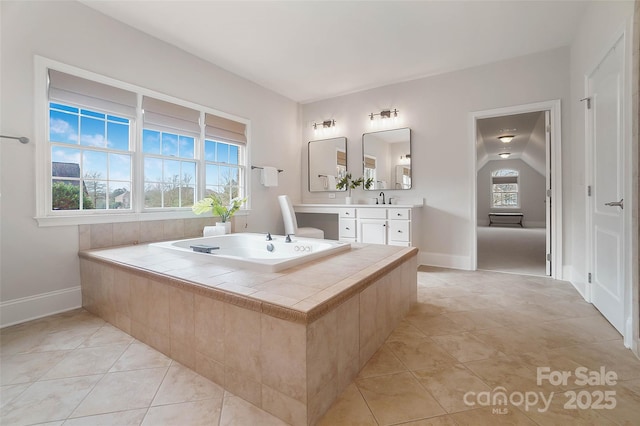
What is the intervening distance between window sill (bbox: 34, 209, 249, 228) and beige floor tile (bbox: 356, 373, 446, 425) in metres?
2.52

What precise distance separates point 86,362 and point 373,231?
117 inches

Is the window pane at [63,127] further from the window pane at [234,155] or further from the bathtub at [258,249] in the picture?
the window pane at [234,155]

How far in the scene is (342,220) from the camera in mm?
3990

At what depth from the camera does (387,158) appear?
13.7 feet

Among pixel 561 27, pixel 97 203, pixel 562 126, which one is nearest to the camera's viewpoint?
pixel 97 203

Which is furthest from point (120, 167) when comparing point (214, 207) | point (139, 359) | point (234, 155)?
point (139, 359)

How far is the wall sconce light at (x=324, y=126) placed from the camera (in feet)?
15.2

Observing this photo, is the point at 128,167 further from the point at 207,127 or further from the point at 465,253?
the point at 465,253

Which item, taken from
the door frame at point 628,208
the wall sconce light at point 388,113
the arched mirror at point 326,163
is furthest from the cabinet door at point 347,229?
the door frame at point 628,208

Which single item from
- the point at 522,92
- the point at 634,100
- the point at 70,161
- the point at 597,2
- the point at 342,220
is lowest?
the point at 342,220

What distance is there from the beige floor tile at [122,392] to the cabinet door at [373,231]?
2714 mm

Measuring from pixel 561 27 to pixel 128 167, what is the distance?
4.37 metres

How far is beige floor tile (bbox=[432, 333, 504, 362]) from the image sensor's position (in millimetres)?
1619

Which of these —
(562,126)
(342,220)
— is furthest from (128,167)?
(562,126)
